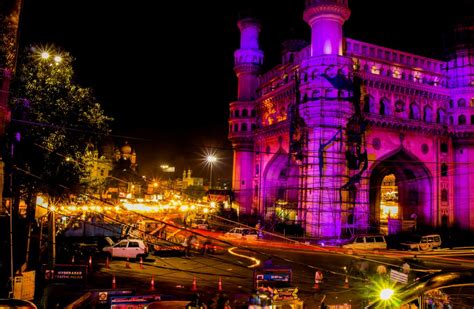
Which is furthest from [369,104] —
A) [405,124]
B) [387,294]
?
[387,294]

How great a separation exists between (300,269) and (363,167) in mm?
16656

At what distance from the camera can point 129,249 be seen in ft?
72.7

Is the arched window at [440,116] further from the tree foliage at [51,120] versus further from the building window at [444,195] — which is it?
the tree foliage at [51,120]

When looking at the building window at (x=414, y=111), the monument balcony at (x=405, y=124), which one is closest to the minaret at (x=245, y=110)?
the monument balcony at (x=405, y=124)

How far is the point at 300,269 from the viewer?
21047 millimetres

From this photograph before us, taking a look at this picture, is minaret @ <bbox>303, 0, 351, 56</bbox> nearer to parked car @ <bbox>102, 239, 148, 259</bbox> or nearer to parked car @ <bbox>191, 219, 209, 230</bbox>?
parked car @ <bbox>191, 219, 209, 230</bbox>

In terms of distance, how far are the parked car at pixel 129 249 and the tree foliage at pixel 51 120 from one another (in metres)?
5.35

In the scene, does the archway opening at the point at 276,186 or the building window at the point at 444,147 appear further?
the archway opening at the point at 276,186

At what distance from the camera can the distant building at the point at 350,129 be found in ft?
110

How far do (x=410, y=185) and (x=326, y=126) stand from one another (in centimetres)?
1498

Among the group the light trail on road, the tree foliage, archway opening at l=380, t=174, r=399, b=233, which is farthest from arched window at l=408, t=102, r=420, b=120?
the tree foliage

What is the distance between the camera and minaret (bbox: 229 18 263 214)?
160 feet

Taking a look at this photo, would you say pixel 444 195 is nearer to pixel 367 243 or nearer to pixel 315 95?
pixel 367 243

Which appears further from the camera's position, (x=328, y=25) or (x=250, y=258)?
(x=328, y=25)
